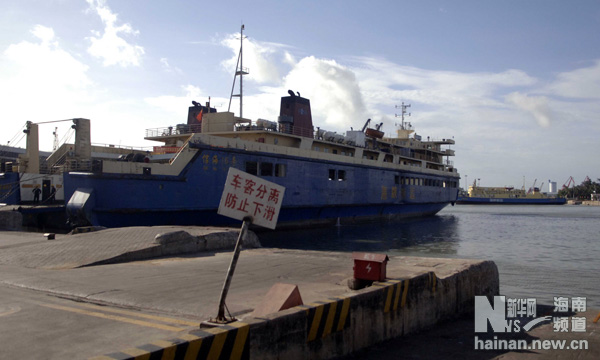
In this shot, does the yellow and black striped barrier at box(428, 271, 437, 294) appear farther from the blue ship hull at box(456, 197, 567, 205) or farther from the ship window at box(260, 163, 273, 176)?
the blue ship hull at box(456, 197, 567, 205)

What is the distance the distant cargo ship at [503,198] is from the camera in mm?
103250

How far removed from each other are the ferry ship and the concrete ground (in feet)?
23.6

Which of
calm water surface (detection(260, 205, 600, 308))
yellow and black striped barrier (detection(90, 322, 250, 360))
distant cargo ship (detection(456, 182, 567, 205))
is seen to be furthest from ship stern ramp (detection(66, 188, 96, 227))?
distant cargo ship (detection(456, 182, 567, 205))

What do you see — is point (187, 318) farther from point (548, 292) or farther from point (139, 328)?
point (548, 292)

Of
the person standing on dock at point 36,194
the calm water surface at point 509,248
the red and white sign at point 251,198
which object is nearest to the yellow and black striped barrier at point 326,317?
the red and white sign at point 251,198

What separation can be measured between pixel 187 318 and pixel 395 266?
→ 17.9ft

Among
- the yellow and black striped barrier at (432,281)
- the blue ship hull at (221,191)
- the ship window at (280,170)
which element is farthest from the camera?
the ship window at (280,170)

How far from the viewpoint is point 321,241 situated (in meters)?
25.4

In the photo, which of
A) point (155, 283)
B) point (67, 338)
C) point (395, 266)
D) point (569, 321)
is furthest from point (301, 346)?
point (569, 321)

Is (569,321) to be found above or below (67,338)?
below

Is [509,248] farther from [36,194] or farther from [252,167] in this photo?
[36,194]

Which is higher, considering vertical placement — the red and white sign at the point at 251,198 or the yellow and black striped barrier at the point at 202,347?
the red and white sign at the point at 251,198

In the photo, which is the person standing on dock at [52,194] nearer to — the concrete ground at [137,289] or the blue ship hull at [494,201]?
the concrete ground at [137,289]

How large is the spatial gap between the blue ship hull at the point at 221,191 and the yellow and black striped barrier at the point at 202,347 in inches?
668
